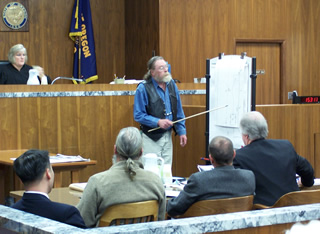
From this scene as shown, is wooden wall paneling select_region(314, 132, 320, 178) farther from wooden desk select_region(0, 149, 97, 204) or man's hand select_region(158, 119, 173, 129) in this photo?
wooden desk select_region(0, 149, 97, 204)

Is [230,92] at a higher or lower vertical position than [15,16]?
lower

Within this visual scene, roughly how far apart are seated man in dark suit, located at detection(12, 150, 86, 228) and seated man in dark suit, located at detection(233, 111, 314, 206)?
51.8 inches

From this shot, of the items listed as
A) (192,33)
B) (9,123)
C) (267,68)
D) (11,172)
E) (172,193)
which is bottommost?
(11,172)

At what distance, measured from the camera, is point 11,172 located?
630 centimetres

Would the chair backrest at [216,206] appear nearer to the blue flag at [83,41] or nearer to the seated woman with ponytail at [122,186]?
the seated woman with ponytail at [122,186]

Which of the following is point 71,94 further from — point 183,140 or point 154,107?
point 183,140

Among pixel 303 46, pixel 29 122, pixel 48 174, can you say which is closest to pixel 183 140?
A: pixel 29 122

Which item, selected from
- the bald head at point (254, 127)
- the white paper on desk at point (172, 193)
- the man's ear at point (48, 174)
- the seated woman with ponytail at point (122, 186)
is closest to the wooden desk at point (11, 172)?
the white paper on desk at point (172, 193)

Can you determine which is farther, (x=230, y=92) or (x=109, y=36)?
(x=109, y=36)

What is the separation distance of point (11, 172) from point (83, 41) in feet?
12.9

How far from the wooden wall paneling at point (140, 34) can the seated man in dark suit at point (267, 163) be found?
531 cm

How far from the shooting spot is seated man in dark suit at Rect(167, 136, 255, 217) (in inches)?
130

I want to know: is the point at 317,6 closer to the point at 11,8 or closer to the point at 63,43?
the point at 63,43

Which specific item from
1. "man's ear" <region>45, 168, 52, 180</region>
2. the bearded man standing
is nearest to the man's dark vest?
the bearded man standing
